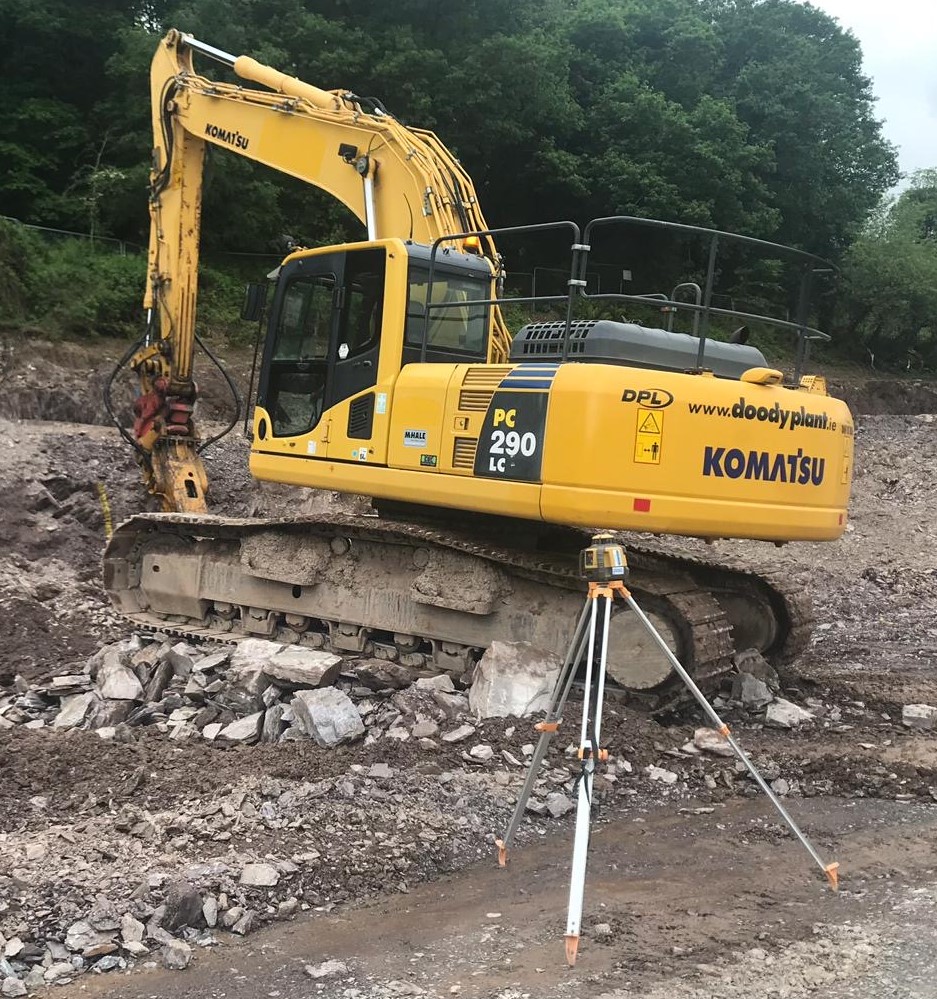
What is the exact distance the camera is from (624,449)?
5.62m

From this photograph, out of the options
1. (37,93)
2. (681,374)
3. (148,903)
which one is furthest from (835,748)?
(37,93)

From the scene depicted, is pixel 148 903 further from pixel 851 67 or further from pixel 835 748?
pixel 851 67

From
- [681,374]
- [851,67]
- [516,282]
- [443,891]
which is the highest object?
[851,67]

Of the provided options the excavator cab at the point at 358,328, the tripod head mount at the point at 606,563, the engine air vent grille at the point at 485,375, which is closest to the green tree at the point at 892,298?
the excavator cab at the point at 358,328

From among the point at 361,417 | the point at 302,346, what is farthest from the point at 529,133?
the point at 361,417

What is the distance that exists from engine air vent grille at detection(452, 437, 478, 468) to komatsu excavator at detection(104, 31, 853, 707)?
0.06 feet

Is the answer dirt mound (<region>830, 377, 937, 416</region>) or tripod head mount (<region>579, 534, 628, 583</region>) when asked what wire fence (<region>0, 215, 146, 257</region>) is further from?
tripod head mount (<region>579, 534, 628, 583</region>)

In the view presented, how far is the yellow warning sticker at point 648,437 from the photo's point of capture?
564 centimetres

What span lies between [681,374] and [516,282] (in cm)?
2282

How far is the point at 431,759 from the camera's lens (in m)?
5.41

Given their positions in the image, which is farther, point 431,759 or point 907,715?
point 907,715

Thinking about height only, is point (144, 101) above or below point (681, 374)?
above

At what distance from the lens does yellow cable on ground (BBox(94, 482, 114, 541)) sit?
35.5 ft

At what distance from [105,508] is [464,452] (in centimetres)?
631
